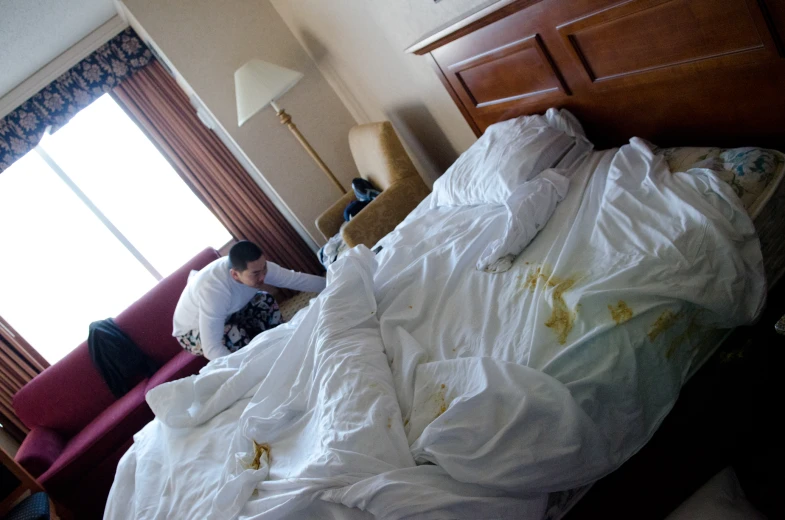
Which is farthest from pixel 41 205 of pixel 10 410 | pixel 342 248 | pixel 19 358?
pixel 342 248

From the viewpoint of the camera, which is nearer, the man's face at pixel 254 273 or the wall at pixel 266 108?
the man's face at pixel 254 273

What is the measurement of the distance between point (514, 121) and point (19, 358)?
13.2ft

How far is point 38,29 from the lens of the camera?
11.4ft

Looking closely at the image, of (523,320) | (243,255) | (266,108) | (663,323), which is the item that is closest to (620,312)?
(663,323)

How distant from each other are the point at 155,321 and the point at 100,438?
886 mm

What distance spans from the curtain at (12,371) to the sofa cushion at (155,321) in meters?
0.88

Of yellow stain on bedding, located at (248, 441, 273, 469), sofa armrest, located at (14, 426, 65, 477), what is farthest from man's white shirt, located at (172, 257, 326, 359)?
yellow stain on bedding, located at (248, 441, 273, 469)

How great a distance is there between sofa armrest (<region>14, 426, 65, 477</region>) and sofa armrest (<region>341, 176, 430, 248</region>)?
89.4 inches

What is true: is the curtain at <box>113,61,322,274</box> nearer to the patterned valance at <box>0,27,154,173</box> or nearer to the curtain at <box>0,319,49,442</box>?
the patterned valance at <box>0,27,154,173</box>

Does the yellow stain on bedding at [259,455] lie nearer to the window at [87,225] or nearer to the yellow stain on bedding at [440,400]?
the yellow stain on bedding at [440,400]

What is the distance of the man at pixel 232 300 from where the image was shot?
2.86 meters

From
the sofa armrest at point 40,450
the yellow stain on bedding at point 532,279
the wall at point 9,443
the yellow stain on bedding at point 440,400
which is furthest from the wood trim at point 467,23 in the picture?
the wall at point 9,443

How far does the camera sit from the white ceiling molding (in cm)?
405

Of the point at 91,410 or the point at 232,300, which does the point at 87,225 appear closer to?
the point at 91,410
